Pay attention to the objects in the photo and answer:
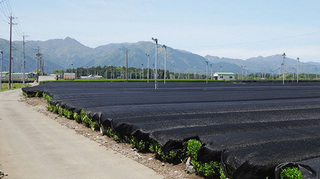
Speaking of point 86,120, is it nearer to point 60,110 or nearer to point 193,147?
point 60,110

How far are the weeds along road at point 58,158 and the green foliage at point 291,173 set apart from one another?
4.44 m

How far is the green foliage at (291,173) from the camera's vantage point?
8.39 metres

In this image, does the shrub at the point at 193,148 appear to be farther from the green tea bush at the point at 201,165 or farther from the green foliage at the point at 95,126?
the green foliage at the point at 95,126

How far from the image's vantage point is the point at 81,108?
2388 centimetres

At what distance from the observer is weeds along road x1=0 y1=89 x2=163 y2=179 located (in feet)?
38.4

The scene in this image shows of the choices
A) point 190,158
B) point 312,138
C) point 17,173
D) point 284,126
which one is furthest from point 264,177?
point 17,173

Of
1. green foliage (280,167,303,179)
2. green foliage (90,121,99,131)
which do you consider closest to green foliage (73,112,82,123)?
green foliage (90,121,99,131)

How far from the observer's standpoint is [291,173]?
8.47m

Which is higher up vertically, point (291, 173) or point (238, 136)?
point (238, 136)

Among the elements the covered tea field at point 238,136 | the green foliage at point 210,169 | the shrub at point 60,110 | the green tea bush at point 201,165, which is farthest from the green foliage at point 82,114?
the green foliage at point 210,169

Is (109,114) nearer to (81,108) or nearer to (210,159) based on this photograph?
(81,108)

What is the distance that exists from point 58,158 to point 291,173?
911 centimetres

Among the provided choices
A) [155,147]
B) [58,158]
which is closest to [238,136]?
[155,147]

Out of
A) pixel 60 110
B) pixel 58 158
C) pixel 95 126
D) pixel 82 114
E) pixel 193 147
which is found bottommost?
pixel 58 158
